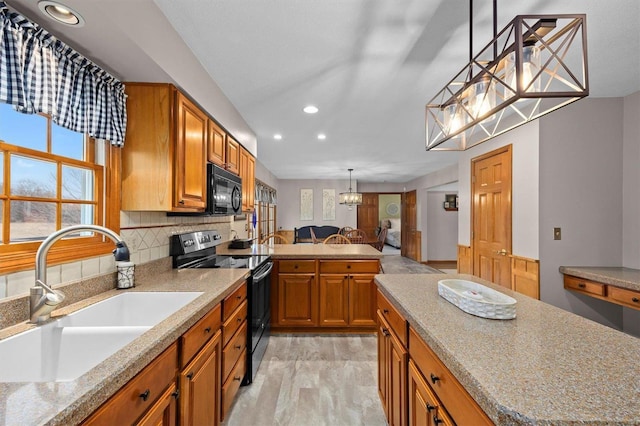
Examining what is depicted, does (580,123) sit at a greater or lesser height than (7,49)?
→ greater

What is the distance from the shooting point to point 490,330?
100 centimetres

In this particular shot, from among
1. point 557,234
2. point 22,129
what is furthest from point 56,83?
point 557,234

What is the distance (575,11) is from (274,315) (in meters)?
3.32

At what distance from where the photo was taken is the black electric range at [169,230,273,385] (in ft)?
7.06

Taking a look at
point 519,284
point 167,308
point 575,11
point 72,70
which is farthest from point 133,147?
point 519,284

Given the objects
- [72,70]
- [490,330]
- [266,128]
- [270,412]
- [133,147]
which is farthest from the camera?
[266,128]

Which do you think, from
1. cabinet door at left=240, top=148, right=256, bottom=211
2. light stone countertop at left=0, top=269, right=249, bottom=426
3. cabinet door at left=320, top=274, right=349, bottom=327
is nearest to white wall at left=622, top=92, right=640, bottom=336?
cabinet door at left=320, top=274, right=349, bottom=327

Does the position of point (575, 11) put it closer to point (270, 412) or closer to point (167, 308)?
point (167, 308)

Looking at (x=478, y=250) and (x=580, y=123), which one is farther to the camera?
(x=478, y=250)

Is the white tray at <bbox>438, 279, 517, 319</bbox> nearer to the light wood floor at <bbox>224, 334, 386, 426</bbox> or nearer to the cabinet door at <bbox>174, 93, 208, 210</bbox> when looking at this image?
the light wood floor at <bbox>224, 334, 386, 426</bbox>

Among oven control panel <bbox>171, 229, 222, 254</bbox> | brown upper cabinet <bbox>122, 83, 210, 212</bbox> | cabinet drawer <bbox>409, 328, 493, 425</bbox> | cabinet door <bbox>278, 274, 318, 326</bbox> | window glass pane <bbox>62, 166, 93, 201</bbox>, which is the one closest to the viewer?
cabinet drawer <bbox>409, 328, 493, 425</bbox>

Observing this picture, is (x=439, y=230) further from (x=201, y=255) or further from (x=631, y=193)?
(x=201, y=255)

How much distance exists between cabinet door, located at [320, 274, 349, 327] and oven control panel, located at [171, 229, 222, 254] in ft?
4.04

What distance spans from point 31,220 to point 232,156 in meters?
1.69
